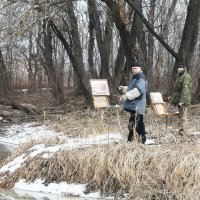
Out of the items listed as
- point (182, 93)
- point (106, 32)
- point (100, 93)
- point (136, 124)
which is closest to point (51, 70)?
point (106, 32)

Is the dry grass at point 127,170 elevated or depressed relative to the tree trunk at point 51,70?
depressed

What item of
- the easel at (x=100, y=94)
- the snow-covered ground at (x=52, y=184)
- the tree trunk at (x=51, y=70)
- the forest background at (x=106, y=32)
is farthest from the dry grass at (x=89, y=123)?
the tree trunk at (x=51, y=70)

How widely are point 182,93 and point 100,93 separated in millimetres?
2398

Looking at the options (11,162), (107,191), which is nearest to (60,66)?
(11,162)

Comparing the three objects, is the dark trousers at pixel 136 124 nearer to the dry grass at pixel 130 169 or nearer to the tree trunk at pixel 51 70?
the dry grass at pixel 130 169

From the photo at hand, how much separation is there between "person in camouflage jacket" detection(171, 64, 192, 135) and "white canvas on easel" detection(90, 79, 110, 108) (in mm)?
1877

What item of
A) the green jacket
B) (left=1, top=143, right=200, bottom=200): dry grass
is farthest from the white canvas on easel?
(left=1, top=143, right=200, bottom=200): dry grass

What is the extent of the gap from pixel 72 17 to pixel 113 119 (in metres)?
4.89

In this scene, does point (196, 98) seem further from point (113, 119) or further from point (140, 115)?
point (140, 115)

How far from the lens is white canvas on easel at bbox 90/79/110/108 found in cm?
1245

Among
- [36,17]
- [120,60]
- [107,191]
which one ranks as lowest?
[107,191]

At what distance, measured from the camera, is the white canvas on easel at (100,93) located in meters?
12.4

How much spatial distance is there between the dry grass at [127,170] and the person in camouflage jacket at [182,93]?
7.30 ft

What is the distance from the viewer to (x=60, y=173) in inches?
365
